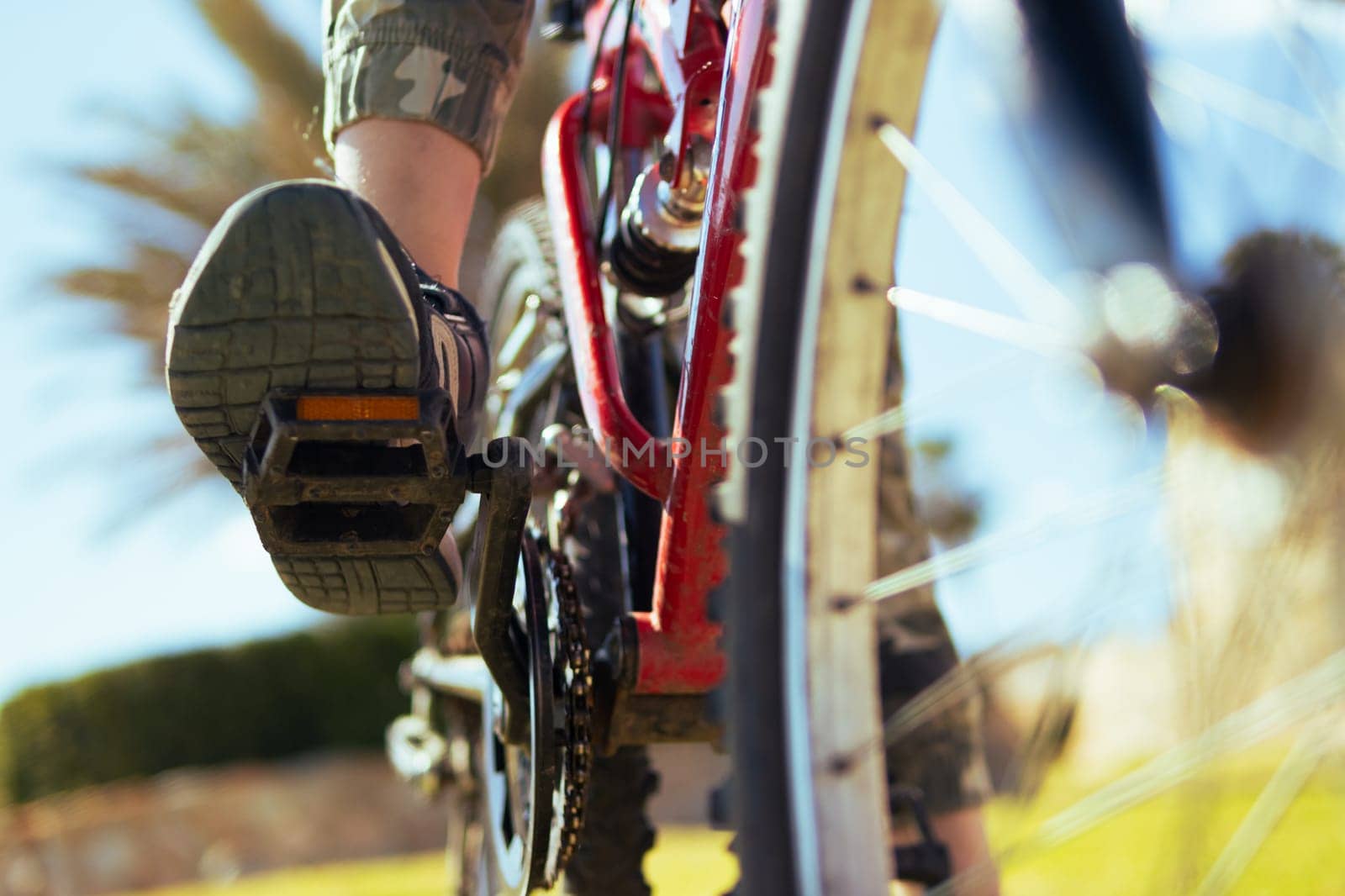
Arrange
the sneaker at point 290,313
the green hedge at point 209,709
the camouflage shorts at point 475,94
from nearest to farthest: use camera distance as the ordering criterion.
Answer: the sneaker at point 290,313 → the camouflage shorts at point 475,94 → the green hedge at point 209,709

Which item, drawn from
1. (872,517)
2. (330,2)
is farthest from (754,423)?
(330,2)

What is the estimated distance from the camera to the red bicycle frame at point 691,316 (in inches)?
39.2

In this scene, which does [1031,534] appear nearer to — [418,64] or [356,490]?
[356,490]

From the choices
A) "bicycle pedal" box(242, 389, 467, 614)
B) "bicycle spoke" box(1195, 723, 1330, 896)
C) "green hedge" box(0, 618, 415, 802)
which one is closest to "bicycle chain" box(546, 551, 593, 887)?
"bicycle pedal" box(242, 389, 467, 614)

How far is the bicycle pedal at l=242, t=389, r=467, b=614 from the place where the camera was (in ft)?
3.07

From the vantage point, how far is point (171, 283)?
6.36 meters

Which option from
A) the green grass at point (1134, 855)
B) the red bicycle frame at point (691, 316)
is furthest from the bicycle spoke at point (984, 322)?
the green grass at point (1134, 855)

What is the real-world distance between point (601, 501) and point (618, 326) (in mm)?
229

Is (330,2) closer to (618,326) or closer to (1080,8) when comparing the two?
(618,326)

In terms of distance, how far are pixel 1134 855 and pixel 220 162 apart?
5.51 m

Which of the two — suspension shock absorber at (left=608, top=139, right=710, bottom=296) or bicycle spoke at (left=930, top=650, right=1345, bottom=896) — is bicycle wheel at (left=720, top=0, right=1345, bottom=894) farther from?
suspension shock absorber at (left=608, top=139, right=710, bottom=296)

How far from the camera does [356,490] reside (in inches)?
38.3

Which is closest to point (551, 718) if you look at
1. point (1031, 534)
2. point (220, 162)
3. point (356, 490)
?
point (356, 490)

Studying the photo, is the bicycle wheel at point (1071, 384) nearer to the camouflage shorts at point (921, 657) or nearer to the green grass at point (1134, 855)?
the green grass at point (1134, 855)
